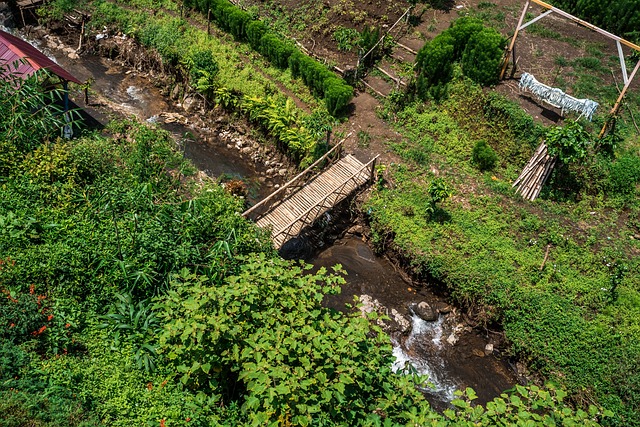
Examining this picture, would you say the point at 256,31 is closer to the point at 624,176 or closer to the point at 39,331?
the point at 624,176

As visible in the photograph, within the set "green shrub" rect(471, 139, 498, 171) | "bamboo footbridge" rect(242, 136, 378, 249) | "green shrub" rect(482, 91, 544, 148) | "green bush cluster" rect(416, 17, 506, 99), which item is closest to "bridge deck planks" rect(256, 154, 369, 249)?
"bamboo footbridge" rect(242, 136, 378, 249)

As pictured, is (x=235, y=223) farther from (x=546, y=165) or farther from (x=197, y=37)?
(x=197, y=37)

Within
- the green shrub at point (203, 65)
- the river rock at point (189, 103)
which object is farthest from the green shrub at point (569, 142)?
the river rock at point (189, 103)

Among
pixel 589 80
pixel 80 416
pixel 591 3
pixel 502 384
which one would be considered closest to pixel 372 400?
pixel 80 416

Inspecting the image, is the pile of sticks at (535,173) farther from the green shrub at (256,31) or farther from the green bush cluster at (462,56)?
the green shrub at (256,31)

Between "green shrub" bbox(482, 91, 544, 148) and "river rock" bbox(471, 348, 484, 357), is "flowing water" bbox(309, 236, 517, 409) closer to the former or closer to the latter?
"river rock" bbox(471, 348, 484, 357)
